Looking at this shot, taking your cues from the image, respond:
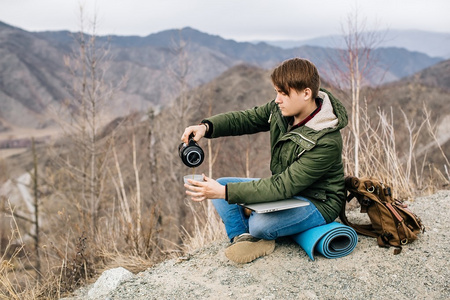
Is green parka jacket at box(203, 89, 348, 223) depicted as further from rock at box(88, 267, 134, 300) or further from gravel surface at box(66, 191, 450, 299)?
rock at box(88, 267, 134, 300)

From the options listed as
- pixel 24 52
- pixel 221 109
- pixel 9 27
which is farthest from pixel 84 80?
pixel 9 27

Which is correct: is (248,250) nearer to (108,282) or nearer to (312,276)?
(312,276)

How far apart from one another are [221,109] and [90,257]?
1219 inches

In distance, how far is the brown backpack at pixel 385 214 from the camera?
265cm

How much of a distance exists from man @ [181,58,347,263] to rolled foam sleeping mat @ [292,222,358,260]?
0.06 m

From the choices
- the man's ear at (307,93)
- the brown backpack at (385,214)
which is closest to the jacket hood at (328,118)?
the man's ear at (307,93)

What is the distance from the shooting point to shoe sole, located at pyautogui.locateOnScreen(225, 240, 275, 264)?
266cm

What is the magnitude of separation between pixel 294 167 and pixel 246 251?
0.66 meters

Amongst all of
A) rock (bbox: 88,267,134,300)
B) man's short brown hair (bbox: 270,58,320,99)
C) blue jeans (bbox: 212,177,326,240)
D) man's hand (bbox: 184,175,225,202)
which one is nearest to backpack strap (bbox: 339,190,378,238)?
blue jeans (bbox: 212,177,326,240)

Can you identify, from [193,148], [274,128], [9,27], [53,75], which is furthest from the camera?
[9,27]

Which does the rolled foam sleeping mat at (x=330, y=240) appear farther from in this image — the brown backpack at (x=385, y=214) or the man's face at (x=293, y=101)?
the man's face at (x=293, y=101)

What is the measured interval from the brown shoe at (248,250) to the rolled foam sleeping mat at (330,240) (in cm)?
22

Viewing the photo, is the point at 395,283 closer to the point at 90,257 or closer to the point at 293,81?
the point at 293,81

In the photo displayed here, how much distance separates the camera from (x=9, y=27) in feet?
278
